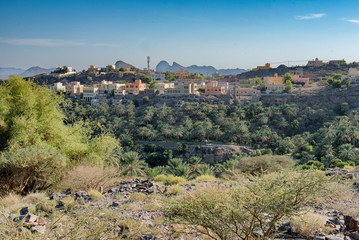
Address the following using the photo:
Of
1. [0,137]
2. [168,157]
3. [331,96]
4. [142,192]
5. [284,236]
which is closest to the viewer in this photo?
[284,236]

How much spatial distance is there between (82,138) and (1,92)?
2995 mm

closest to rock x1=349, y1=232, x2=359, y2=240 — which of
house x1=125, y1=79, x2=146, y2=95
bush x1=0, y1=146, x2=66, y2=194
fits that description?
bush x1=0, y1=146, x2=66, y2=194

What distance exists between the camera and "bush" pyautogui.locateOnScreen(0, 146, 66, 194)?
7398 mm

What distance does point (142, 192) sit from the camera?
316 inches

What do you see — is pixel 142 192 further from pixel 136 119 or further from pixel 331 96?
pixel 331 96

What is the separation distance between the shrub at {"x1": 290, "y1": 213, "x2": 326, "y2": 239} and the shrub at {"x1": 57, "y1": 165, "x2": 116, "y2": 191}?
212 inches

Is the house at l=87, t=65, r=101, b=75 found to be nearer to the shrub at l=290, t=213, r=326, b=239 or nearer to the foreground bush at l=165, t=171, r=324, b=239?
the shrub at l=290, t=213, r=326, b=239

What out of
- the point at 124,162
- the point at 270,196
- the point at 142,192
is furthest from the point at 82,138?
the point at 270,196

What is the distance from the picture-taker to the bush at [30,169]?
7.40m

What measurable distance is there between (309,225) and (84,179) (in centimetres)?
580

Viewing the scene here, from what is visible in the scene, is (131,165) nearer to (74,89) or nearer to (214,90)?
(214,90)

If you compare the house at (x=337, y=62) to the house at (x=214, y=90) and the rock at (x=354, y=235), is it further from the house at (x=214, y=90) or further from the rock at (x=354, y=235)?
the rock at (x=354, y=235)

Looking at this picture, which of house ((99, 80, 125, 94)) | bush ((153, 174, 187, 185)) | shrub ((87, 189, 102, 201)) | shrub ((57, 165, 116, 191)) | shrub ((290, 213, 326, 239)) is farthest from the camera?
house ((99, 80, 125, 94))

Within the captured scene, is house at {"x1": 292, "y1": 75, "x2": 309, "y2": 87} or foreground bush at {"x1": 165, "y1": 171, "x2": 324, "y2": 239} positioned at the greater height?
house at {"x1": 292, "y1": 75, "x2": 309, "y2": 87}
